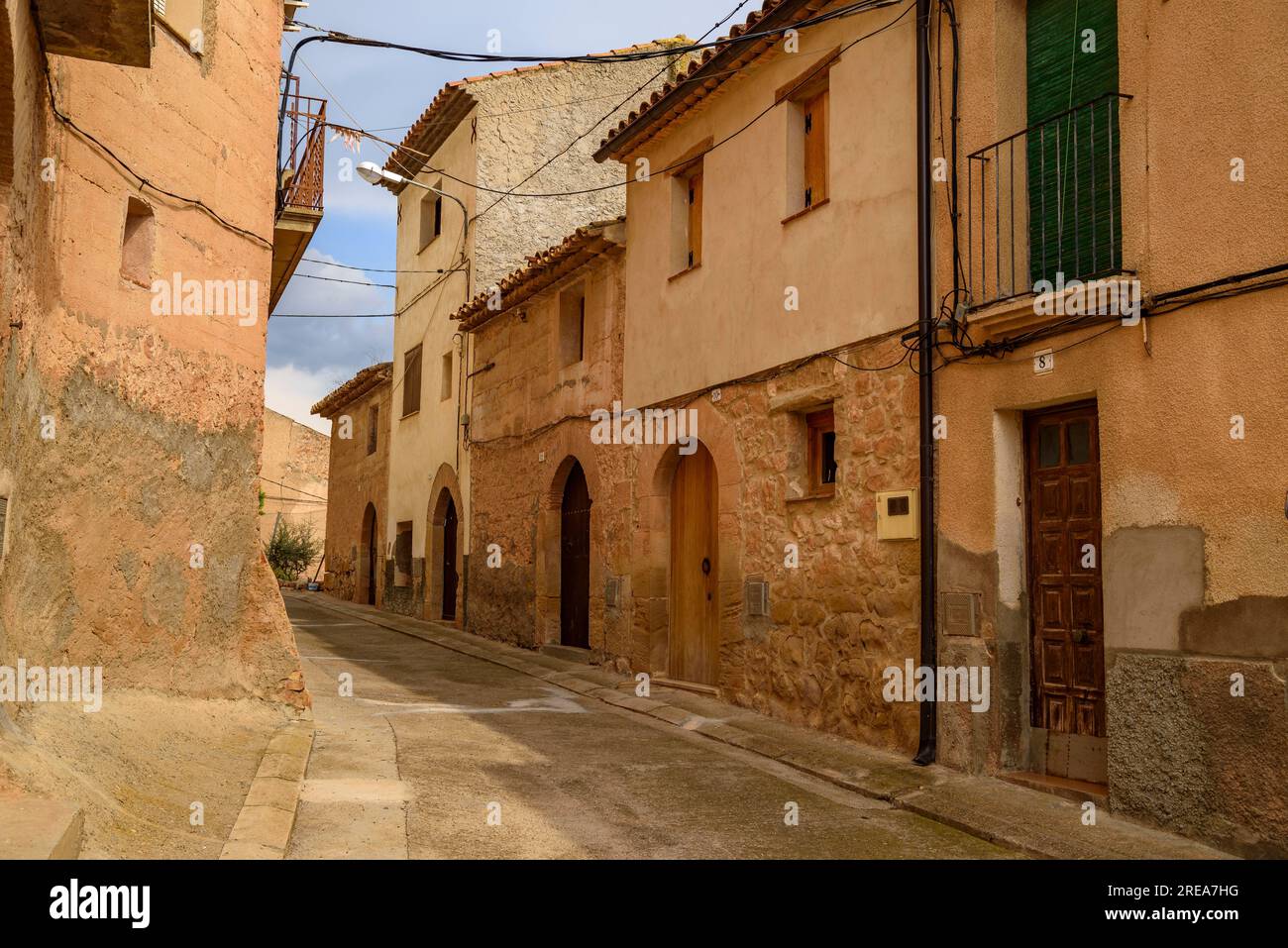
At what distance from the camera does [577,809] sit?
5.79m

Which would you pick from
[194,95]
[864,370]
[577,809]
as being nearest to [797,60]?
[864,370]

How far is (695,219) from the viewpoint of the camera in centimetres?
1086

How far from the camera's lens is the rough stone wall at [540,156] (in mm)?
17500

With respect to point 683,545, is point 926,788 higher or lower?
lower

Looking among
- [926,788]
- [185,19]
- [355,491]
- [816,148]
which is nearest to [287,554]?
[355,491]

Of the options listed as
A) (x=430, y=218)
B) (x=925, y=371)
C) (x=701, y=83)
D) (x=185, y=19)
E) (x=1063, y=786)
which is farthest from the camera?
(x=430, y=218)

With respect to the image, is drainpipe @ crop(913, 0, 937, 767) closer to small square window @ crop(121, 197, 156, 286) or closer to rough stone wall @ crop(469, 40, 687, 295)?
small square window @ crop(121, 197, 156, 286)

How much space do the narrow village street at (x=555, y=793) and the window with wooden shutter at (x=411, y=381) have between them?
11548 mm

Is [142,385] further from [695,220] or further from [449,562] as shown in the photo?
[449,562]

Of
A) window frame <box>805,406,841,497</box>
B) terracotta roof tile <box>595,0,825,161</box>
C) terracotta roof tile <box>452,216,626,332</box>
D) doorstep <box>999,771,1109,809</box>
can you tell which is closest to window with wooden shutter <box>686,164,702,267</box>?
terracotta roof tile <box>595,0,825,161</box>

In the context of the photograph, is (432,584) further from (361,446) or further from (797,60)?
(797,60)

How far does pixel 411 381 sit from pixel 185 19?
14156 millimetres

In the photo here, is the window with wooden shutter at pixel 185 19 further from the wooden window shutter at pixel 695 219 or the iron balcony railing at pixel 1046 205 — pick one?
the iron balcony railing at pixel 1046 205

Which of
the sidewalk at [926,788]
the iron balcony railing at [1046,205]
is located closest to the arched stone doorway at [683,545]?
the sidewalk at [926,788]
